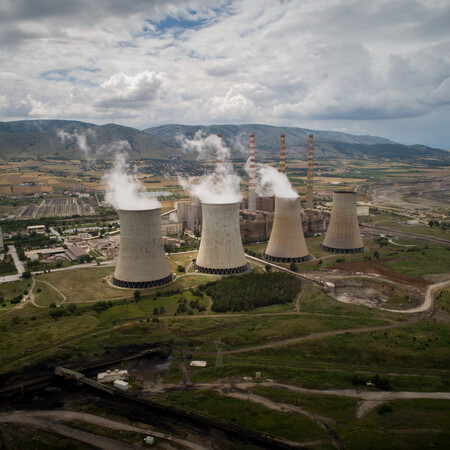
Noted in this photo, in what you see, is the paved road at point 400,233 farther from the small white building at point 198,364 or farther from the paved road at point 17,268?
the paved road at point 17,268

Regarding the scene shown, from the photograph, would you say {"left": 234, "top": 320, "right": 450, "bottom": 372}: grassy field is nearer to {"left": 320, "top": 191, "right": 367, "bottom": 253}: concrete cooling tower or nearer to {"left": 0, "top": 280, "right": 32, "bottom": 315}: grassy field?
{"left": 0, "top": 280, "right": 32, "bottom": 315}: grassy field

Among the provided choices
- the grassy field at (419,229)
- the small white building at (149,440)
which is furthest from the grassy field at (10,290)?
the grassy field at (419,229)

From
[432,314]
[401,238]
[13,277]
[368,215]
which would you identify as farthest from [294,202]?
[368,215]

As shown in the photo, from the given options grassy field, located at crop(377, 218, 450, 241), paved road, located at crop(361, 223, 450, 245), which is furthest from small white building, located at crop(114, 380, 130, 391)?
grassy field, located at crop(377, 218, 450, 241)

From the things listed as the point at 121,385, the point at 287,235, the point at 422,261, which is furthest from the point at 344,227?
the point at 121,385

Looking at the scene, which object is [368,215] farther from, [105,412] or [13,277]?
[105,412]
